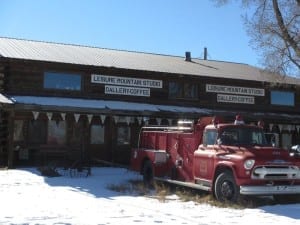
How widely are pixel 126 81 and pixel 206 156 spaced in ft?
43.8

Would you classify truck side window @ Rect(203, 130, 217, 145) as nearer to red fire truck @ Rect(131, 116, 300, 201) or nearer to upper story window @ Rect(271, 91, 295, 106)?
red fire truck @ Rect(131, 116, 300, 201)

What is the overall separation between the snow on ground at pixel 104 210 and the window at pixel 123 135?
10.5 meters

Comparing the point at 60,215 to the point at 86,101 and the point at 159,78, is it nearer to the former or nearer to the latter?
the point at 86,101

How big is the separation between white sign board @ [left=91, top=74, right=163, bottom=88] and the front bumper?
14982 millimetres

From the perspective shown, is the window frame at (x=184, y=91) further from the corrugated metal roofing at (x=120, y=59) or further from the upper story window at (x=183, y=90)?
the corrugated metal roofing at (x=120, y=59)

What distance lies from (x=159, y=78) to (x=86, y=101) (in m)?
4.72

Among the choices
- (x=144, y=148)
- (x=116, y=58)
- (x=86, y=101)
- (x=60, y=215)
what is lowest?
(x=60, y=215)

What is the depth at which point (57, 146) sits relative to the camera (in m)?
25.4

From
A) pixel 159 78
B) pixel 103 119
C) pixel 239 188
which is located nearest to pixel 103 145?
pixel 103 119

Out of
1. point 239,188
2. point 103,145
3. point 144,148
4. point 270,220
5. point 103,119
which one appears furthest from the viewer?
point 103,145

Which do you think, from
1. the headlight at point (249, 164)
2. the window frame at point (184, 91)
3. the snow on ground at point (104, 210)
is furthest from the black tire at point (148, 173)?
the window frame at point (184, 91)

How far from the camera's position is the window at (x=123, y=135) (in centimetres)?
2756

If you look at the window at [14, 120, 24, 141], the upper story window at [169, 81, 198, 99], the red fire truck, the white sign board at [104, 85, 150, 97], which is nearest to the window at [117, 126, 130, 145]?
the white sign board at [104, 85, 150, 97]

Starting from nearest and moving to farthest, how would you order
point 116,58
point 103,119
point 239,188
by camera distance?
point 239,188
point 103,119
point 116,58
